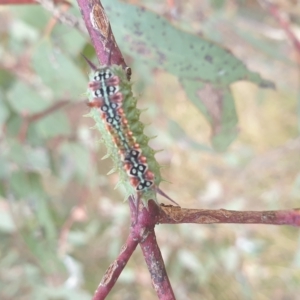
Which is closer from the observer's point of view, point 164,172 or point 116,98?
point 116,98

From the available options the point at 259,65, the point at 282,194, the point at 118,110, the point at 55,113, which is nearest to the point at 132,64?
the point at 55,113

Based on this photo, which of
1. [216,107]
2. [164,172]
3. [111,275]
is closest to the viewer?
[111,275]

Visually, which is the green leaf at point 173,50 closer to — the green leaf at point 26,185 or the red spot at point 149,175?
the red spot at point 149,175

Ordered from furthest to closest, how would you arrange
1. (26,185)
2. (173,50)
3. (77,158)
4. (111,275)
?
(77,158), (26,185), (173,50), (111,275)

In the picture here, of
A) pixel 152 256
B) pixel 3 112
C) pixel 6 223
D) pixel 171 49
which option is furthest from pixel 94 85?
pixel 6 223

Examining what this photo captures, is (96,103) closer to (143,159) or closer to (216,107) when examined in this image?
(143,159)

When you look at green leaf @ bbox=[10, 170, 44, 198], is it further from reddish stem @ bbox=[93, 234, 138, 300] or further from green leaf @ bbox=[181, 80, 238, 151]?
reddish stem @ bbox=[93, 234, 138, 300]

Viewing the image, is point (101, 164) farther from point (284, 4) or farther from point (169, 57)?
point (169, 57)
